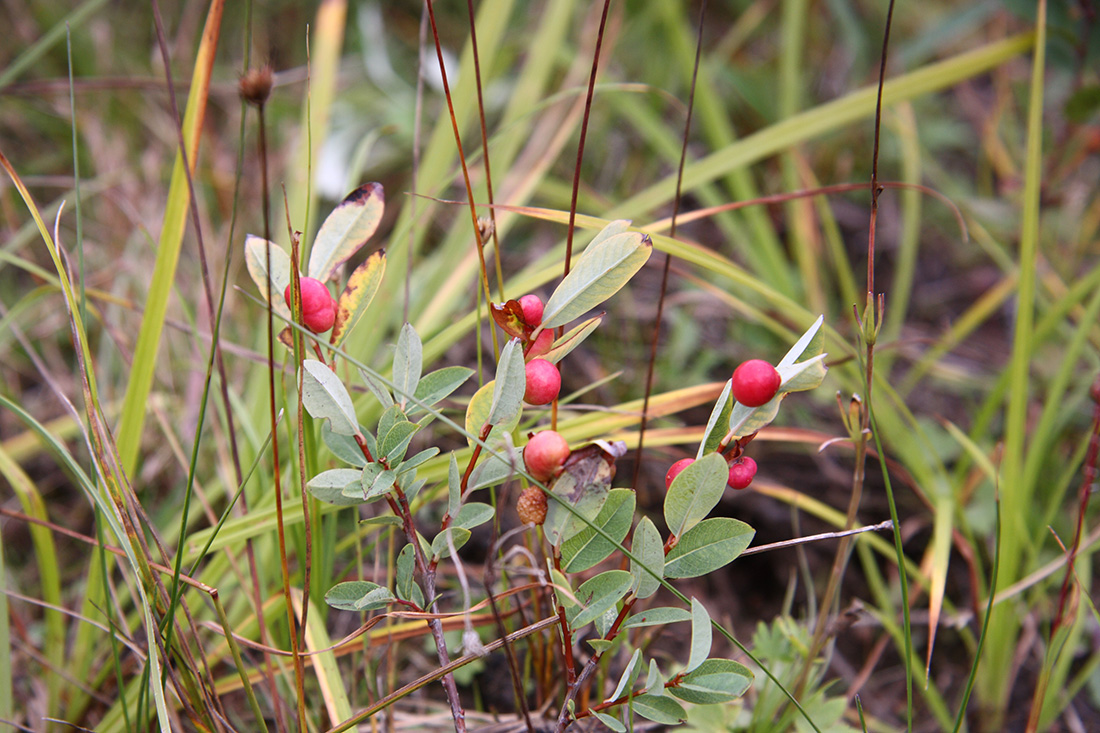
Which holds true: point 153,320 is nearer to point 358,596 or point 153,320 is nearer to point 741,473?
point 358,596

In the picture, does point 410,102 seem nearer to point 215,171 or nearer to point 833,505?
point 215,171

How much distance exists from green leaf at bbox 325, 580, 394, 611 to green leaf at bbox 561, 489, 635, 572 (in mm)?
135

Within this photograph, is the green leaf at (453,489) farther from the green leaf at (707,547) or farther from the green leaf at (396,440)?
the green leaf at (707,547)

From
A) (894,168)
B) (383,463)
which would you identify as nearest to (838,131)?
(894,168)

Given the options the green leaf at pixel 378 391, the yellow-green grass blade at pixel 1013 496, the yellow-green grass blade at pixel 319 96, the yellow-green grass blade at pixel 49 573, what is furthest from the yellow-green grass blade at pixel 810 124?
the yellow-green grass blade at pixel 49 573

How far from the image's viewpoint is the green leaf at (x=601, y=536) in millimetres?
500

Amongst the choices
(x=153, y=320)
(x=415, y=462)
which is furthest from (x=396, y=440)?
(x=153, y=320)

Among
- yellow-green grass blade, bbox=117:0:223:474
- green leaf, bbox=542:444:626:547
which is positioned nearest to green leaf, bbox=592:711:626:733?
green leaf, bbox=542:444:626:547

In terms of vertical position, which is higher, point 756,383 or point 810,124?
point 810,124

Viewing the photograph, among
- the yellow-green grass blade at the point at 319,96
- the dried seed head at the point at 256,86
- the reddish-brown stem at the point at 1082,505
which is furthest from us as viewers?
the yellow-green grass blade at the point at 319,96

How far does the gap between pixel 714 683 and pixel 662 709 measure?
4 centimetres

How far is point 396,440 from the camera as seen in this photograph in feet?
Result: 1.66

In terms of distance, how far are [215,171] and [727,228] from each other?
1183 mm

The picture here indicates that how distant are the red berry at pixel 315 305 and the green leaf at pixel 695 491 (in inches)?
11.4
